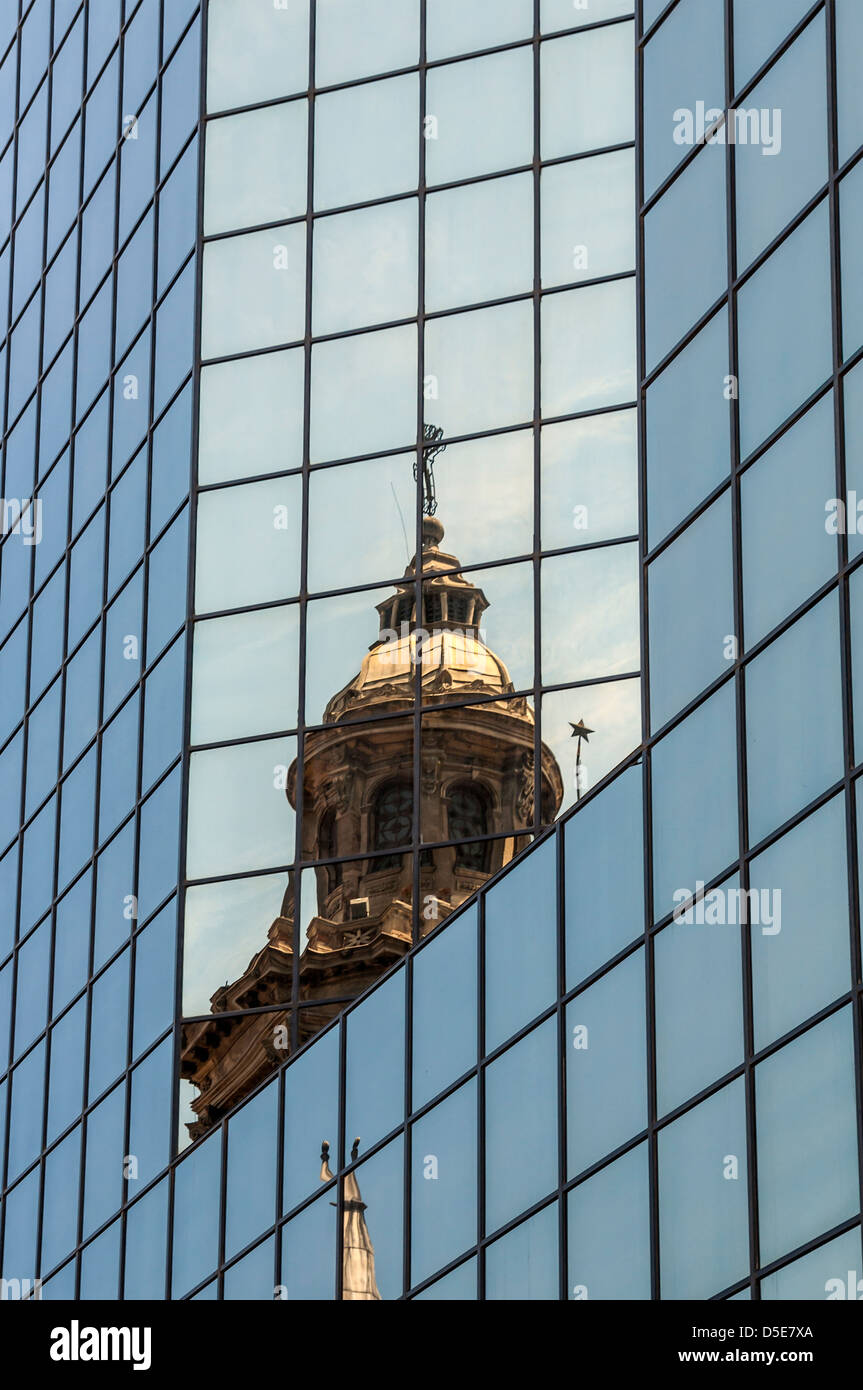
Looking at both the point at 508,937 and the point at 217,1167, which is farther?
the point at 217,1167

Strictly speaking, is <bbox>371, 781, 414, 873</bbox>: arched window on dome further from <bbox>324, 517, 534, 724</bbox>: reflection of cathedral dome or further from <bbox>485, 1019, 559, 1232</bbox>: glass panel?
<bbox>485, 1019, 559, 1232</bbox>: glass panel

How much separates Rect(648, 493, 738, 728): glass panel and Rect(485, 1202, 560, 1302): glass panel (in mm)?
6247

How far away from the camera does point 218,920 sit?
44312 millimetres

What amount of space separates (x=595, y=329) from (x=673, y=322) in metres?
10.6

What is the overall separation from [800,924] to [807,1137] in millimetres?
2168

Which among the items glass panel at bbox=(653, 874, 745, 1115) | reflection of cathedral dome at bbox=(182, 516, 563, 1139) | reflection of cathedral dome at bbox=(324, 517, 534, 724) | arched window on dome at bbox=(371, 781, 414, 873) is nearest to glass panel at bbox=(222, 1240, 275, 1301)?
reflection of cathedral dome at bbox=(182, 516, 563, 1139)

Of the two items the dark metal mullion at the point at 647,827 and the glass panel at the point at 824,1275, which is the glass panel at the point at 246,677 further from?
the glass panel at the point at 824,1275

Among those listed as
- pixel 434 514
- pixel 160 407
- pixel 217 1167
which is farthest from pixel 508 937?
pixel 160 407

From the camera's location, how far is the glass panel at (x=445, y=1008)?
36938 millimetres

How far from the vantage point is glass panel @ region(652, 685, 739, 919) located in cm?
3095

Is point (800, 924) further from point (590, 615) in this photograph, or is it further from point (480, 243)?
point (480, 243)

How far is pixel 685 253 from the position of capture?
3438 cm

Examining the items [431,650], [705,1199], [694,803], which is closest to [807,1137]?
[705,1199]
